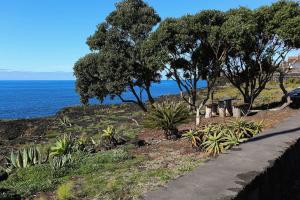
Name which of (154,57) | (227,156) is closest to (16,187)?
(227,156)

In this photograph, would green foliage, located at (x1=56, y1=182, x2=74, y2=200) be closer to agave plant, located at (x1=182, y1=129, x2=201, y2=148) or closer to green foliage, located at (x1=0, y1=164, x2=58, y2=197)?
green foliage, located at (x1=0, y1=164, x2=58, y2=197)

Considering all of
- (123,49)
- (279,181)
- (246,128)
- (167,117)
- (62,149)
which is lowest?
(62,149)

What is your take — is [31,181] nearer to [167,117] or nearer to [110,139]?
[167,117]

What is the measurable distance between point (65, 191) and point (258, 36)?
13987 mm

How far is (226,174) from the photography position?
17.0ft

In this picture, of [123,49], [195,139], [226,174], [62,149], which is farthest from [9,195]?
[123,49]

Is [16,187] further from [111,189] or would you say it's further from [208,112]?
[208,112]

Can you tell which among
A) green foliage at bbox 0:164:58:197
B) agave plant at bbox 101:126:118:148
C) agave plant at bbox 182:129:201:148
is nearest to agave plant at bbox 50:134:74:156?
agave plant at bbox 101:126:118:148

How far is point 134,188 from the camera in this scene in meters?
6.87

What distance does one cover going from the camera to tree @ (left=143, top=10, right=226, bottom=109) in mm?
16812

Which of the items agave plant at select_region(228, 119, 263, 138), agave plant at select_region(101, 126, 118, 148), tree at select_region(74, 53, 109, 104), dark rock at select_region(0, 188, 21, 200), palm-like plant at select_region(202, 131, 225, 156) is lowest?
dark rock at select_region(0, 188, 21, 200)

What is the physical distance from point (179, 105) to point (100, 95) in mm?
9293

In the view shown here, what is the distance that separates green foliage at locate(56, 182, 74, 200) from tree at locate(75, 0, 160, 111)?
12.8 meters

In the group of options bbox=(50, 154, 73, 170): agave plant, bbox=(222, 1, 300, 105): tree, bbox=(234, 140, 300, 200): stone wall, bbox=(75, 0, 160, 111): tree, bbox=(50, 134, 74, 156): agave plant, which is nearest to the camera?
bbox=(234, 140, 300, 200): stone wall
